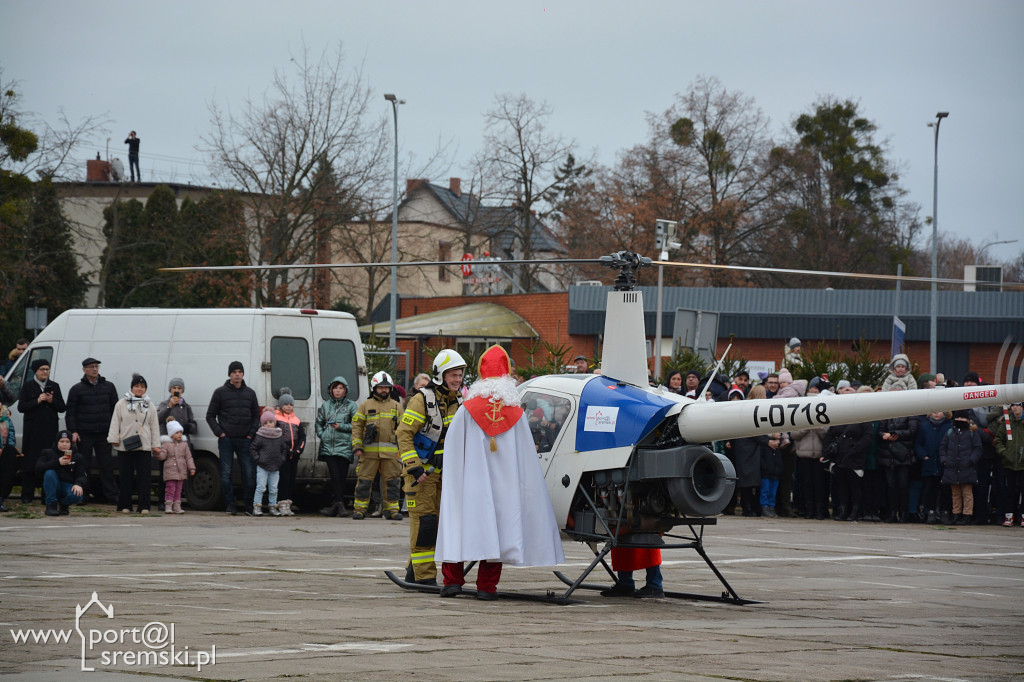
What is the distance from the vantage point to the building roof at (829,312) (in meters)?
46.1

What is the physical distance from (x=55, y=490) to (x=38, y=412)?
5.16 ft

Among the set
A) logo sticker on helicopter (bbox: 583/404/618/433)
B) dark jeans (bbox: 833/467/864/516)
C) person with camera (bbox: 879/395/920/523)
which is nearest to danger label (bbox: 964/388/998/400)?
logo sticker on helicopter (bbox: 583/404/618/433)

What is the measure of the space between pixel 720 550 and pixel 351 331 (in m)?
7.69

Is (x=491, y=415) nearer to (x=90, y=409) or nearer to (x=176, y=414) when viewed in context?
(x=176, y=414)

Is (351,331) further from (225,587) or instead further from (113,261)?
(113,261)

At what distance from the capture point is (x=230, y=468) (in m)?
19.5

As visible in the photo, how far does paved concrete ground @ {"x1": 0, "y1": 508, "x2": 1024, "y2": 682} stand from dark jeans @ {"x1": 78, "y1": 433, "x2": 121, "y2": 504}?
88.3 inches

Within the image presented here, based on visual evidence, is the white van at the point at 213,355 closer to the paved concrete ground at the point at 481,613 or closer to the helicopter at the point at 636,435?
the paved concrete ground at the point at 481,613

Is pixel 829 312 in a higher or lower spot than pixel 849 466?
higher

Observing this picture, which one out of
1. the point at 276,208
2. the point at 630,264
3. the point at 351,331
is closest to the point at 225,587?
the point at 630,264

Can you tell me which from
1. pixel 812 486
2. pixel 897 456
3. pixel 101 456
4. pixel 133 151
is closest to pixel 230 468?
pixel 101 456

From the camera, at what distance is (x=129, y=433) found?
731 inches

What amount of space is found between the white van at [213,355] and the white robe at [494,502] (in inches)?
362

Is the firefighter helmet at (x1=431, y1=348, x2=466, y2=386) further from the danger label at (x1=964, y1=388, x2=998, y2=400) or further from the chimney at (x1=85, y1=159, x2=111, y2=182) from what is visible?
the chimney at (x1=85, y1=159, x2=111, y2=182)
